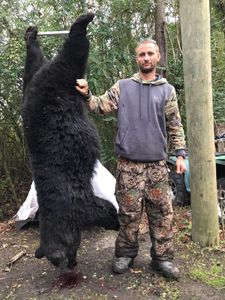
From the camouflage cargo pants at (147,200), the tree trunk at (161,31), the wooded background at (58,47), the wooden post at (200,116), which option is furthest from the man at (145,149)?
the tree trunk at (161,31)

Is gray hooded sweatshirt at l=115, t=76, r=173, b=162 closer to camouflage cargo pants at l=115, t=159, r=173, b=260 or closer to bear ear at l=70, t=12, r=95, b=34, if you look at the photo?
camouflage cargo pants at l=115, t=159, r=173, b=260

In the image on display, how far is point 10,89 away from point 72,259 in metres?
2.76

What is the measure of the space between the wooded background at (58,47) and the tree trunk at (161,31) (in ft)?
0.04

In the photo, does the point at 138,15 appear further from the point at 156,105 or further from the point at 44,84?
the point at 44,84

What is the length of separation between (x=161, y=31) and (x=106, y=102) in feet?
9.57

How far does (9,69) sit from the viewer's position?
486cm

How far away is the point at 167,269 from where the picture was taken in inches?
136

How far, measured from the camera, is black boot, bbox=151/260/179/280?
3.43m

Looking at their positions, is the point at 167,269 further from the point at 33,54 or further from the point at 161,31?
the point at 161,31

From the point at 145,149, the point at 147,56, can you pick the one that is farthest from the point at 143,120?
the point at 147,56

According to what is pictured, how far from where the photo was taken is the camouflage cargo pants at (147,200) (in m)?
3.45

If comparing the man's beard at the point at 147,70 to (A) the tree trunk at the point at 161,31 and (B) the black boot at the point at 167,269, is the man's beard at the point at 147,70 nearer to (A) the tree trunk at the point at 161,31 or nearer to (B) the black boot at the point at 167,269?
(B) the black boot at the point at 167,269

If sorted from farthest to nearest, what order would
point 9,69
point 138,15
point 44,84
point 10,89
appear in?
1. point 138,15
2. point 10,89
3. point 9,69
4. point 44,84

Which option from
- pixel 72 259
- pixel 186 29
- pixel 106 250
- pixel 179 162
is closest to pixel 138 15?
pixel 186 29
